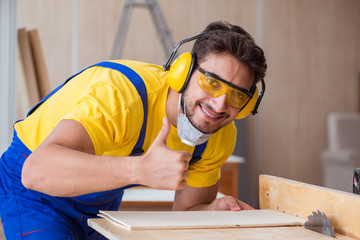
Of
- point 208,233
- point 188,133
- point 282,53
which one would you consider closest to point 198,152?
point 188,133

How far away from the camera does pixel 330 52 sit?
18.4 feet

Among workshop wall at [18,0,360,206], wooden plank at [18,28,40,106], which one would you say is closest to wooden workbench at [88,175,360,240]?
wooden plank at [18,28,40,106]

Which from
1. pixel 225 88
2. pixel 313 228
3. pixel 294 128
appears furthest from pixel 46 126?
pixel 294 128

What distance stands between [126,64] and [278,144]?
13.6 ft

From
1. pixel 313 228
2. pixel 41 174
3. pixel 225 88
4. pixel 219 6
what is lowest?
pixel 313 228

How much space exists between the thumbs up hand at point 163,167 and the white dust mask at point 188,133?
0.42 m

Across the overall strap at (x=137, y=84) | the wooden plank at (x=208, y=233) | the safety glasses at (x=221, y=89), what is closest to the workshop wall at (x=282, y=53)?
the overall strap at (x=137, y=84)

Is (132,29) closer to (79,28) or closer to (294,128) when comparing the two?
(79,28)

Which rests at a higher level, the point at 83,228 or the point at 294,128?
the point at 83,228

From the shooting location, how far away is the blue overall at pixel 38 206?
1519mm

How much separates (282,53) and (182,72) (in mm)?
4132

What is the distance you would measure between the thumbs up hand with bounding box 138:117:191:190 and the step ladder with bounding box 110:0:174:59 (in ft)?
11.2

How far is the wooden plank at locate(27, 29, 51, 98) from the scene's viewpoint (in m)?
3.44

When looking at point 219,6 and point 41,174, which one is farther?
point 219,6
